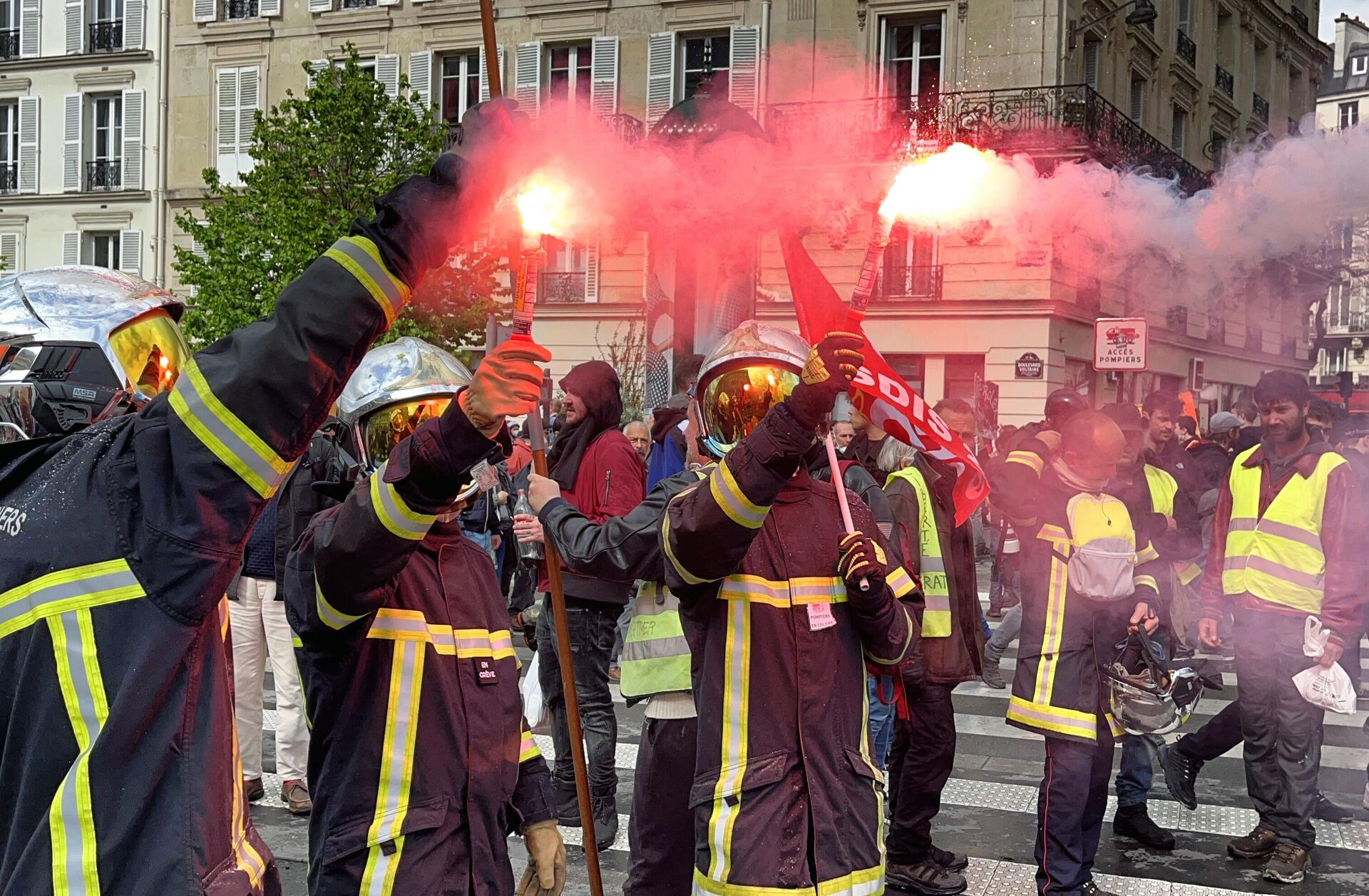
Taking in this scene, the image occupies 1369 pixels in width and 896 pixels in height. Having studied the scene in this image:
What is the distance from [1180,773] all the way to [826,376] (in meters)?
4.00

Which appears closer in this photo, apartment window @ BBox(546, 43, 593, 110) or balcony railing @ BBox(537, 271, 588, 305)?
balcony railing @ BBox(537, 271, 588, 305)

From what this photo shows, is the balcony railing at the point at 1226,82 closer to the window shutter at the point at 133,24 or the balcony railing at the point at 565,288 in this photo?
the balcony railing at the point at 565,288

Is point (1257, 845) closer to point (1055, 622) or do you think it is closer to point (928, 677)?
point (1055, 622)

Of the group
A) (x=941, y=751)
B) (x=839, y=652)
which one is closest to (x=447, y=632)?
(x=839, y=652)

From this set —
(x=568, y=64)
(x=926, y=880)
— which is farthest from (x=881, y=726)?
(x=568, y=64)

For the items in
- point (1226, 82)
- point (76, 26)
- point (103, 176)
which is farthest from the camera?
point (76, 26)

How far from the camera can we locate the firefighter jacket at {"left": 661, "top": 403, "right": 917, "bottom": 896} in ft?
9.42

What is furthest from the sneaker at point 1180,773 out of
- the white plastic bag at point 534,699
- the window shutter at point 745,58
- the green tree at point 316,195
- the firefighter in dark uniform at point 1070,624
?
the window shutter at point 745,58

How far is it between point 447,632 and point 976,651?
3034 mm

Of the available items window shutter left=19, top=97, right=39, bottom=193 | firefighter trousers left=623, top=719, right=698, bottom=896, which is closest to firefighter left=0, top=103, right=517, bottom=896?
firefighter trousers left=623, top=719, right=698, bottom=896

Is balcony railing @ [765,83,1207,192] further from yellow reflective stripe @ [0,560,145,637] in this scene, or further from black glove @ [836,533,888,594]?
yellow reflective stripe @ [0,560,145,637]

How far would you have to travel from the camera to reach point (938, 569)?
5113 mm

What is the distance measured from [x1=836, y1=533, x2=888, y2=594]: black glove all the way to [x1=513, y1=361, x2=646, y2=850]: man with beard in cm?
220

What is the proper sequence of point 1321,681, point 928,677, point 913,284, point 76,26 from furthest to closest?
point 76,26
point 913,284
point 1321,681
point 928,677
